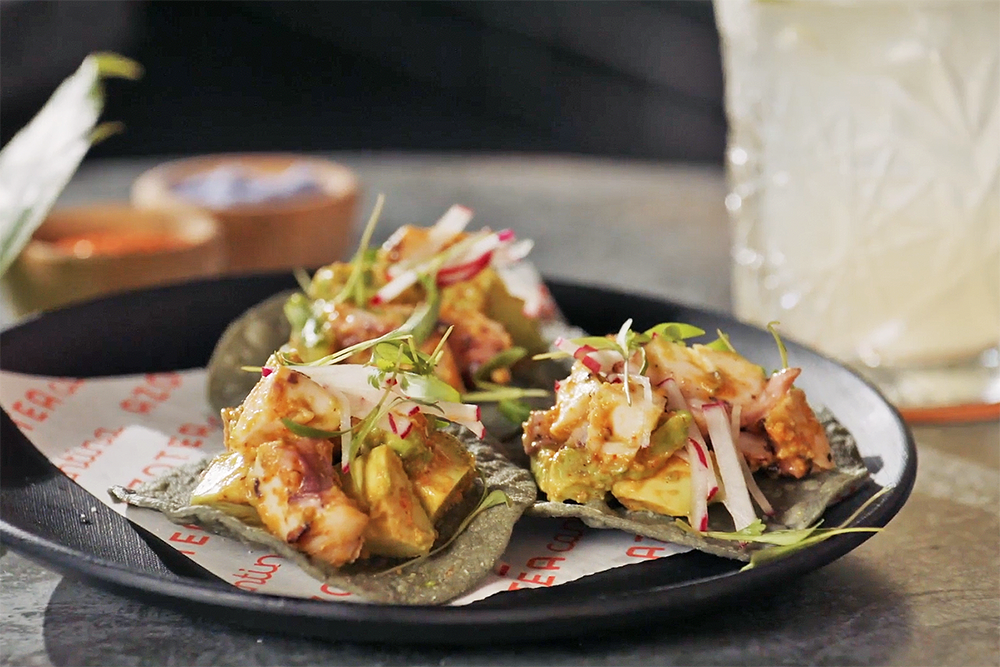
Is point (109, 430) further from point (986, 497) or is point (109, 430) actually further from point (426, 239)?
point (986, 497)

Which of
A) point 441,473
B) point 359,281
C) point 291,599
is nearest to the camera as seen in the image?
point 291,599

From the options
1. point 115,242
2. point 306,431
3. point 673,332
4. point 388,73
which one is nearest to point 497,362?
point 673,332


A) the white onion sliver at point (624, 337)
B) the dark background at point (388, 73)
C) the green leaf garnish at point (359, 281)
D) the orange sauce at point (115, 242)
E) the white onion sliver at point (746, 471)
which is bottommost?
the dark background at point (388, 73)

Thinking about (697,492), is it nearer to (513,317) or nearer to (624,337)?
(624,337)

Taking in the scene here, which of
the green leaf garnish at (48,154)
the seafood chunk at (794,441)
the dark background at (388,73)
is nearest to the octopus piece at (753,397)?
the seafood chunk at (794,441)

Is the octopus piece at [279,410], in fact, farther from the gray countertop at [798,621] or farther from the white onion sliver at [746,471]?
the white onion sliver at [746,471]

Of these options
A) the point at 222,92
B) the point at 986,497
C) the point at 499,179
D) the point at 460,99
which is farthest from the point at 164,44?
the point at 986,497
